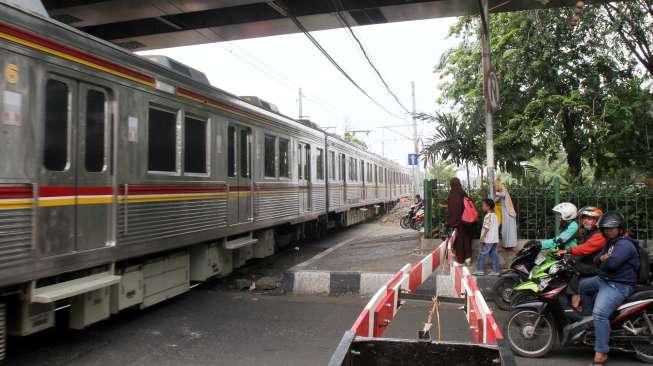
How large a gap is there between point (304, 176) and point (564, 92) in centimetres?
602

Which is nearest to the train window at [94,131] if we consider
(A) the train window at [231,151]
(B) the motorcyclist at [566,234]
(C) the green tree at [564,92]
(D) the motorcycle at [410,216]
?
(A) the train window at [231,151]

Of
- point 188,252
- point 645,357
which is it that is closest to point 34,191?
point 188,252

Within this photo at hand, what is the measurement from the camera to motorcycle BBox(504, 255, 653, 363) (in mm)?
4809

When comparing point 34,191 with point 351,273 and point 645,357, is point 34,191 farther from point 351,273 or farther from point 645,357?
point 645,357

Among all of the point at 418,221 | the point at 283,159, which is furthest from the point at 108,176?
the point at 418,221

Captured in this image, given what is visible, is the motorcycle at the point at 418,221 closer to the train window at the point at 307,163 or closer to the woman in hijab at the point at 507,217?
the train window at the point at 307,163

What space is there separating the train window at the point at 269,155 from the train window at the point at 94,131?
4.43 metres

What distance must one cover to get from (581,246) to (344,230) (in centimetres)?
1388

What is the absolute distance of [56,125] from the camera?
473 centimetres

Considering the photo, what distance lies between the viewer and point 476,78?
44.9 feet

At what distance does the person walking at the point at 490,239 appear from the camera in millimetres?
8398

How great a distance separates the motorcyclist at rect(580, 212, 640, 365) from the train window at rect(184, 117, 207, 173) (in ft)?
15.6

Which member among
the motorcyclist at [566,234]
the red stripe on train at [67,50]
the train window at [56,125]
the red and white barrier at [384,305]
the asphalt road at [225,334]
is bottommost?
the asphalt road at [225,334]

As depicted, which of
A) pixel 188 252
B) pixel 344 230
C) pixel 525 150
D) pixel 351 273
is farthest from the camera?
pixel 344 230
